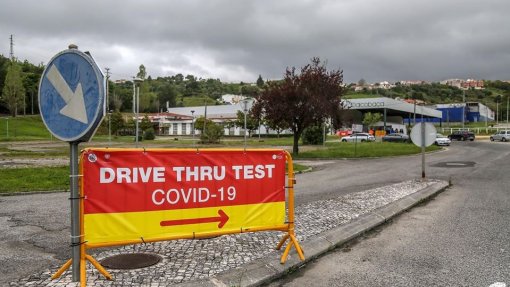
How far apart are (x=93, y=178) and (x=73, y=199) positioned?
301 millimetres

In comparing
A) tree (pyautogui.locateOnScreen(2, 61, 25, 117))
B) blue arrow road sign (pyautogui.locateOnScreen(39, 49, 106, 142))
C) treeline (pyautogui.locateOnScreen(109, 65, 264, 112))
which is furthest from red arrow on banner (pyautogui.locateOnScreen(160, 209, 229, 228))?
treeline (pyautogui.locateOnScreen(109, 65, 264, 112))

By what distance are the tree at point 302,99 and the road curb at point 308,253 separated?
19.5 m

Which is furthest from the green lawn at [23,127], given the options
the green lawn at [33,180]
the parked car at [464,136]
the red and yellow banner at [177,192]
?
the red and yellow banner at [177,192]

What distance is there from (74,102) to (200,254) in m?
2.67

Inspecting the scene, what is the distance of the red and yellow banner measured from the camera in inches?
182

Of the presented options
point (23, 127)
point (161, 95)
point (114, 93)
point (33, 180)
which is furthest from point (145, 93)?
point (33, 180)

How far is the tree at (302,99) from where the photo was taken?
29.4 metres

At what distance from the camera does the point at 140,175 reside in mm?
4879

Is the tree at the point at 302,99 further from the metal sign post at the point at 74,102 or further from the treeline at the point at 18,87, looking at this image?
the treeline at the point at 18,87

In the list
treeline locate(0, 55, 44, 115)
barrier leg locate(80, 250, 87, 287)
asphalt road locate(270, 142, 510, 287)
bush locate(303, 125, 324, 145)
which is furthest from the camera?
treeline locate(0, 55, 44, 115)

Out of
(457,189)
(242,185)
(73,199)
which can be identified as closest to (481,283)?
(242,185)

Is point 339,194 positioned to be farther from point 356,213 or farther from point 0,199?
point 0,199

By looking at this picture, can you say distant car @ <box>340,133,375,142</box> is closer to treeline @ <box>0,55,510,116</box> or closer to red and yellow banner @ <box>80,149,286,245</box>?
treeline @ <box>0,55,510,116</box>

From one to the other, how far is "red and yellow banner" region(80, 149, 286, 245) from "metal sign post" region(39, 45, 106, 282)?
16cm
